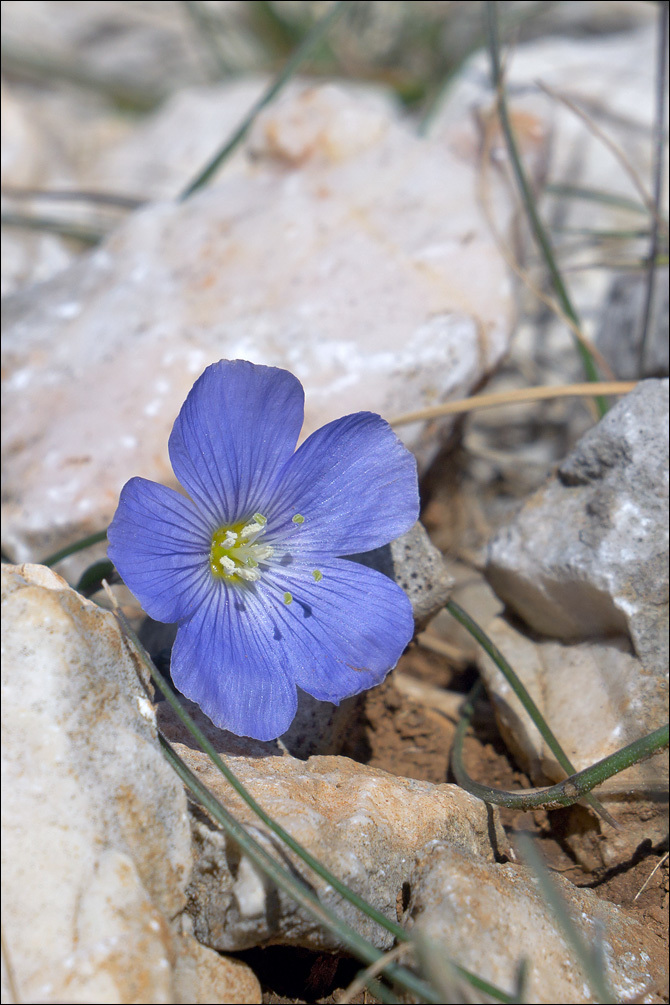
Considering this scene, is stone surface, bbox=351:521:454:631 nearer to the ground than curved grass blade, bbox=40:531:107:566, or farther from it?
farther from it

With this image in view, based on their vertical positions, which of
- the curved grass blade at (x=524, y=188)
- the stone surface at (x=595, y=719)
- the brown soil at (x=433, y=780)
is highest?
the curved grass blade at (x=524, y=188)

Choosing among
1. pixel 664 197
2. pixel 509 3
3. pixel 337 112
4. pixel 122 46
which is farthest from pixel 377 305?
pixel 122 46

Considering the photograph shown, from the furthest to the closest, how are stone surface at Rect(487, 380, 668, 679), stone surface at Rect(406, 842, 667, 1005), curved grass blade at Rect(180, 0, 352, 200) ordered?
curved grass blade at Rect(180, 0, 352, 200)
stone surface at Rect(487, 380, 668, 679)
stone surface at Rect(406, 842, 667, 1005)

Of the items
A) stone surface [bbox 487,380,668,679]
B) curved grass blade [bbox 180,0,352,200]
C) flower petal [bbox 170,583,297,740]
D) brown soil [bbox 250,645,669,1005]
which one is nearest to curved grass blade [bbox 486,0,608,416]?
stone surface [bbox 487,380,668,679]

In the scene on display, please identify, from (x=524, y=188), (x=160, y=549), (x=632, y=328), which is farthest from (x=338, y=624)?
(x=632, y=328)

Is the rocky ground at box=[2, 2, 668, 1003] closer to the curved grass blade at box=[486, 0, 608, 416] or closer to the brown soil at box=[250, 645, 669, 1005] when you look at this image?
the brown soil at box=[250, 645, 669, 1005]

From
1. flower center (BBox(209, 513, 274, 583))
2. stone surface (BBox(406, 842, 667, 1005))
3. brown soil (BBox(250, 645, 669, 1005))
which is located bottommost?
brown soil (BBox(250, 645, 669, 1005))

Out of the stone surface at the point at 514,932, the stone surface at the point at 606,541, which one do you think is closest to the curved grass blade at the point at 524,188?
the stone surface at the point at 606,541

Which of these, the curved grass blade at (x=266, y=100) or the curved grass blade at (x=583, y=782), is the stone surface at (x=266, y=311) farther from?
the curved grass blade at (x=583, y=782)

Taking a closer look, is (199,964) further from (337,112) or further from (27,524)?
(337,112)

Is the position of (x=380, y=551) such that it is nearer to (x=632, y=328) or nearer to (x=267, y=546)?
(x=267, y=546)
